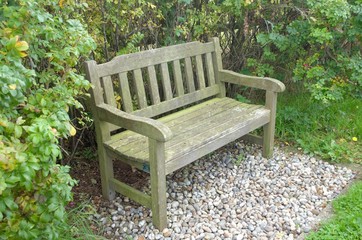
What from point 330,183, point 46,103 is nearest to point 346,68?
point 330,183

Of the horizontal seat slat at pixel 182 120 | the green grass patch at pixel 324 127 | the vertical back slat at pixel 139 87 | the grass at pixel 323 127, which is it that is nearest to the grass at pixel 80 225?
the horizontal seat slat at pixel 182 120

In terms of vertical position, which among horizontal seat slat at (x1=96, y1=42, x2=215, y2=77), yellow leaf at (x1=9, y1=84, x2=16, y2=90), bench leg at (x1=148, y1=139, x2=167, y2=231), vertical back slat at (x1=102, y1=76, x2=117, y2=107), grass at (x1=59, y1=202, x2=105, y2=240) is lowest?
grass at (x1=59, y1=202, x2=105, y2=240)

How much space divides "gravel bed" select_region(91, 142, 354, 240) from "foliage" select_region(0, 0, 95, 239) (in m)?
1.09

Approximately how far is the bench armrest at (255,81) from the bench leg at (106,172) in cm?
157

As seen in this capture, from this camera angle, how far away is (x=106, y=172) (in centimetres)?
332

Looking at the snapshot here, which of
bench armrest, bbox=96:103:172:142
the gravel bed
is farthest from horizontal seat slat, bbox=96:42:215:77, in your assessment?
the gravel bed

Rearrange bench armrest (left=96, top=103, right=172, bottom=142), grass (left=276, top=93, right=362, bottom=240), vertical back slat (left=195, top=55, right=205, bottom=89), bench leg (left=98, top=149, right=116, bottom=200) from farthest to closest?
1. grass (left=276, top=93, right=362, bottom=240)
2. vertical back slat (left=195, top=55, right=205, bottom=89)
3. bench leg (left=98, top=149, right=116, bottom=200)
4. bench armrest (left=96, top=103, right=172, bottom=142)

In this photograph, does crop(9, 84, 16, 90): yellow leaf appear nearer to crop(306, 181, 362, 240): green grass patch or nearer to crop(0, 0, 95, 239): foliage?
crop(0, 0, 95, 239): foliage

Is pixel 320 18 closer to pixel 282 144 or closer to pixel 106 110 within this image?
pixel 282 144

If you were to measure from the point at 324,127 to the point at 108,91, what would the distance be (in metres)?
2.68

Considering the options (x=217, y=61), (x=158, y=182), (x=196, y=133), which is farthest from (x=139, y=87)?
(x=217, y=61)

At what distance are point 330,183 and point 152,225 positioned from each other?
1.74 meters

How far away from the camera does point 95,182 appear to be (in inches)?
146

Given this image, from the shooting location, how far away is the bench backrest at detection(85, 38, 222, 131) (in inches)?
124
